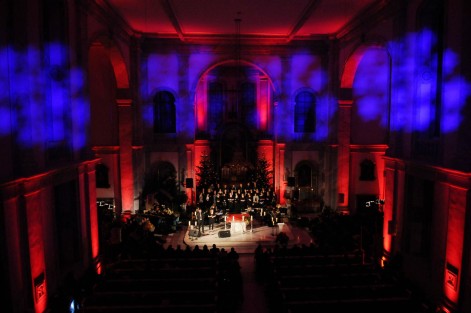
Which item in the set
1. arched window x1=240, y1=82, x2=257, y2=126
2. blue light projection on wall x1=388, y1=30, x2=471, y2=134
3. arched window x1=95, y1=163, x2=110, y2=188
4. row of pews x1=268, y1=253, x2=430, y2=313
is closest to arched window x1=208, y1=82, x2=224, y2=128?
arched window x1=240, y1=82, x2=257, y2=126

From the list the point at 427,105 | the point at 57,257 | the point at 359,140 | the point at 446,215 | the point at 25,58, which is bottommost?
the point at 57,257

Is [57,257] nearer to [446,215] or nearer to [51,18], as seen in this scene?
[51,18]

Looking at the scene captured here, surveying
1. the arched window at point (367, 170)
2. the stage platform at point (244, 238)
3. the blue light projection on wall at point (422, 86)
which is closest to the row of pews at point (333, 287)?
the stage platform at point (244, 238)

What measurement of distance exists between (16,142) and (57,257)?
13.3ft

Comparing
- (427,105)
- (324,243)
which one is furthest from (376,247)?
(427,105)

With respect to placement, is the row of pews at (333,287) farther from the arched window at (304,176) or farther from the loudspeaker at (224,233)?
the arched window at (304,176)

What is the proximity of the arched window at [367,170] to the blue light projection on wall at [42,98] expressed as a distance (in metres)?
14.6

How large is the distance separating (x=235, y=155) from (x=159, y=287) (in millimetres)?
14083

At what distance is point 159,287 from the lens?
429 inches

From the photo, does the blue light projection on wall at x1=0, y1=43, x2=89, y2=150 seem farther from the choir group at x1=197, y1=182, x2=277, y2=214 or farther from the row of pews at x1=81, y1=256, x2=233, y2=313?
the choir group at x1=197, y1=182, x2=277, y2=214

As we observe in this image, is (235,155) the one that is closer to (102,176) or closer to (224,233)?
(224,233)

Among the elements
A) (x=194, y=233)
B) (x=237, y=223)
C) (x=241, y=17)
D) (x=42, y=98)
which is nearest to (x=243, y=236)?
(x=237, y=223)

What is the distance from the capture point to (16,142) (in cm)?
908

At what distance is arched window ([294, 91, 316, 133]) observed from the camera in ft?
77.6
